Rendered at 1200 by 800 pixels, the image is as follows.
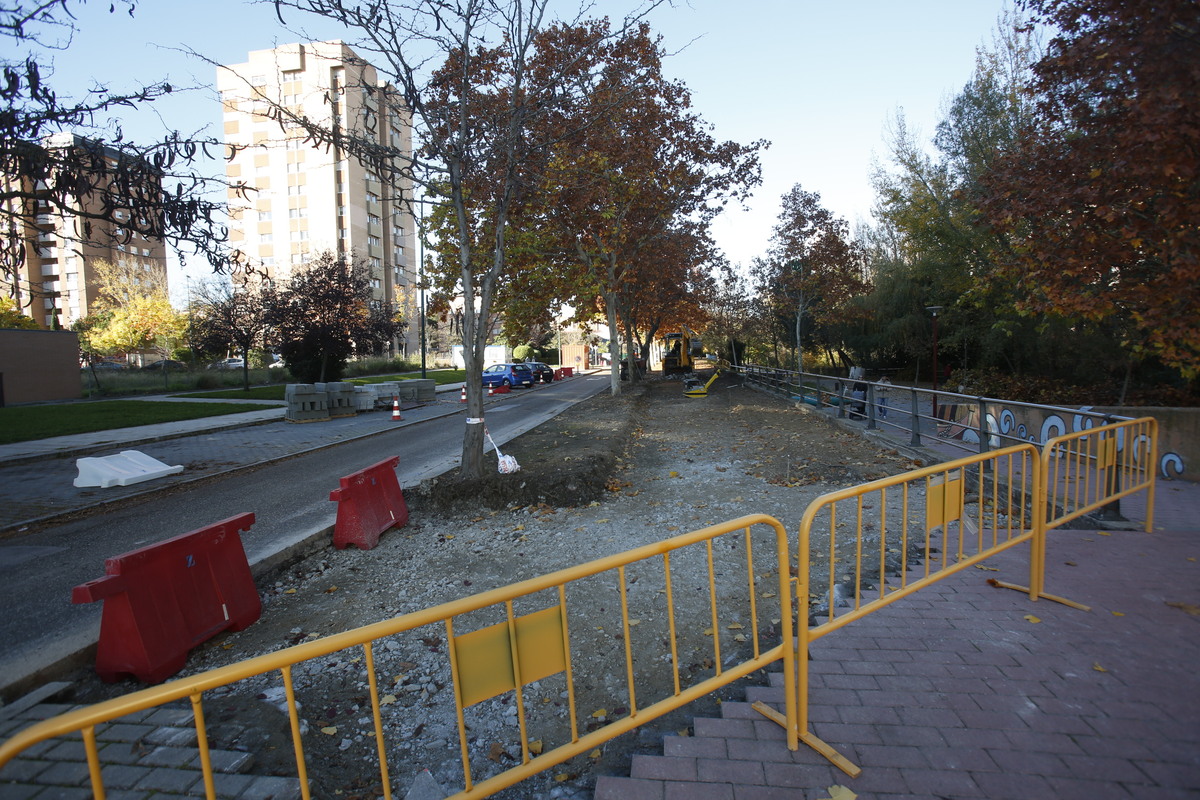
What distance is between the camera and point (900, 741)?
111 inches

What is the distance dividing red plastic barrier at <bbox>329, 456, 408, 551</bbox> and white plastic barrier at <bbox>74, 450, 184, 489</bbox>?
5.45m

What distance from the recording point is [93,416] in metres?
17.5

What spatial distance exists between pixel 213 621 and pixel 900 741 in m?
4.36

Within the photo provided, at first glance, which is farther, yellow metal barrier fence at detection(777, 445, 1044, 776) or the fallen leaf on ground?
the fallen leaf on ground

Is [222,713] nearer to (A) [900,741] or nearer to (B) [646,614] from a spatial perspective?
(B) [646,614]

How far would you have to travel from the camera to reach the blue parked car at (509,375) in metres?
34.1

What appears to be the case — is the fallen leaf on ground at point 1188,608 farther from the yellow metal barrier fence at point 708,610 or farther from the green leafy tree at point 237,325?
the green leafy tree at point 237,325

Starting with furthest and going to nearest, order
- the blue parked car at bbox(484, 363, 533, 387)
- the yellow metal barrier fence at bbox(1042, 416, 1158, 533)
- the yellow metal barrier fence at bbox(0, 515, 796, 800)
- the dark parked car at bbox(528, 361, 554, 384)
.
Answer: the dark parked car at bbox(528, 361, 554, 384), the blue parked car at bbox(484, 363, 533, 387), the yellow metal barrier fence at bbox(1042, 416, 1158, 533), the yellow metal barrier fence at bbox(0, 515, 796, 800)

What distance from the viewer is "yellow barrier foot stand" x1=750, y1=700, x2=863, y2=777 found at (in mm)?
2615

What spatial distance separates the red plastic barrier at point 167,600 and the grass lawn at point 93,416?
511 inches

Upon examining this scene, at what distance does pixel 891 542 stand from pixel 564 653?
4.42m

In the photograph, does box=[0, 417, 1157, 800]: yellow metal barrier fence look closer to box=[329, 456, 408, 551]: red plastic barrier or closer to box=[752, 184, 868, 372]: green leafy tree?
box=[329, 456, 408, 551]: red plastic barrier

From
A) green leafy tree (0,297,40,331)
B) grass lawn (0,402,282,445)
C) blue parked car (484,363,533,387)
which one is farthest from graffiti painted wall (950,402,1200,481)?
green leafy tree (0,297,40,331)

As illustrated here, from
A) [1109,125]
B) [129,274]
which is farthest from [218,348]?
[1109,125]
